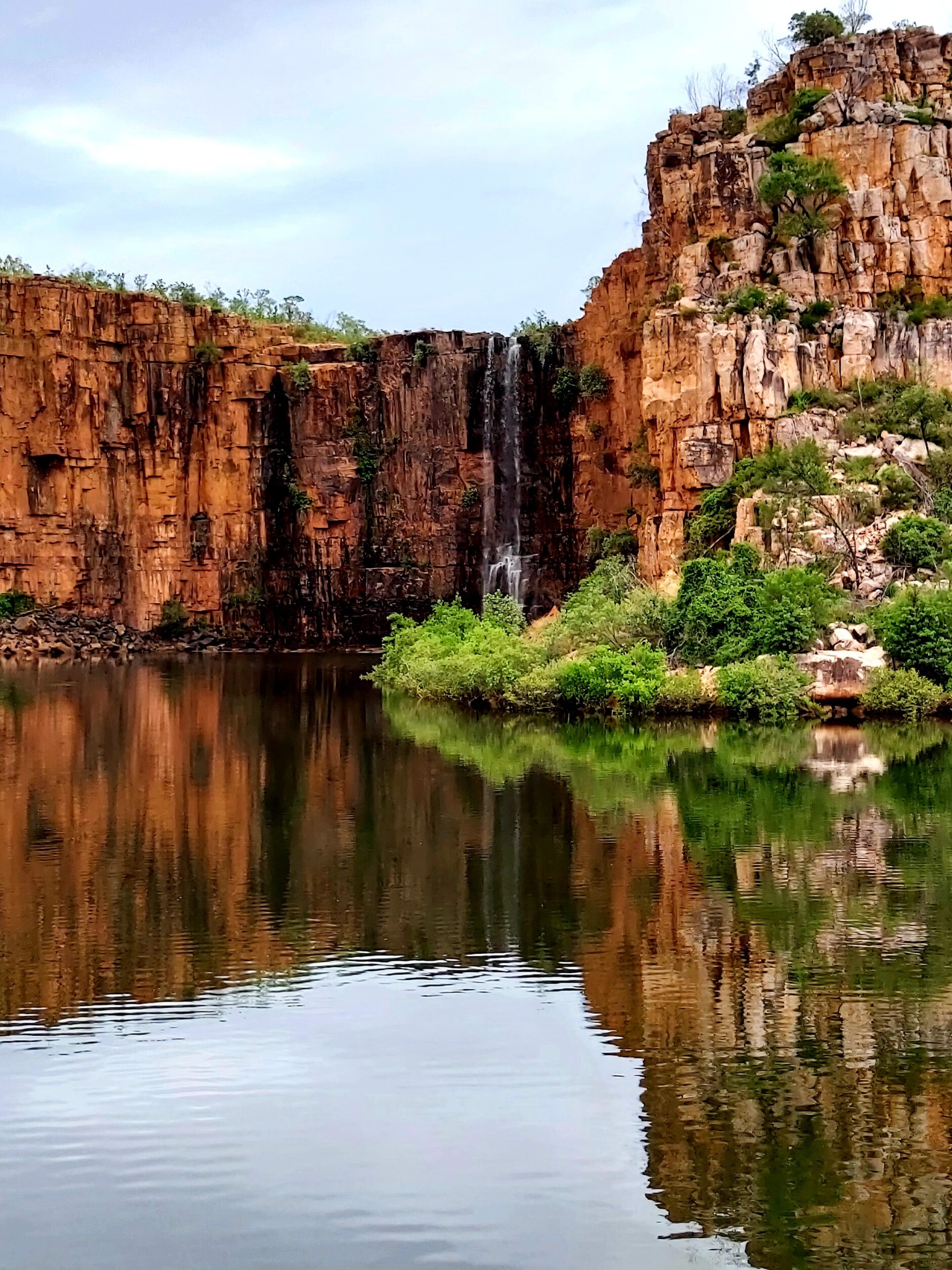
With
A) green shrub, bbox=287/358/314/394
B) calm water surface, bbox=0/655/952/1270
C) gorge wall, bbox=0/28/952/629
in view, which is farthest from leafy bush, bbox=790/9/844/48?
calm water surface, bbox=0/655/952/1270

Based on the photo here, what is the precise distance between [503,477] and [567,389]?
4890 mm

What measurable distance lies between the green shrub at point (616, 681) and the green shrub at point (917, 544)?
25.5 feet

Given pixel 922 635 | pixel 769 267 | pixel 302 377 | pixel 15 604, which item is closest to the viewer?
pixel 922 635

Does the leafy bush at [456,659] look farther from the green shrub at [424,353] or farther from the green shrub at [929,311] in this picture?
the green shrub at [929,311]

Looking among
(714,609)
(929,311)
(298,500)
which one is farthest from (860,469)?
(298,500)

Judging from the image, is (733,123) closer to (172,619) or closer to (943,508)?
(943,508)

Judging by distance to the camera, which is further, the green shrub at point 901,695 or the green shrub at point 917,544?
the green shrub at point 917,544

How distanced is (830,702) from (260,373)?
37667 millimetres

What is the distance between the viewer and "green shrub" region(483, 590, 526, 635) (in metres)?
50.0

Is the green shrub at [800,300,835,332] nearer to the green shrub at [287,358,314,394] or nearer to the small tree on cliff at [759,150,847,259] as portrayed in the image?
the small tree on cliff at [759,150,847,259]

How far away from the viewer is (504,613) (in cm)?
5188

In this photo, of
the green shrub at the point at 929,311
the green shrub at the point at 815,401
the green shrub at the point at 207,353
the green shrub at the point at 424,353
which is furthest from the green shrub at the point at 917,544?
the green shrub at the point at 207,353

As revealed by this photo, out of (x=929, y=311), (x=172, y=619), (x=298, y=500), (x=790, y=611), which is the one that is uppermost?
(x=929, y=311)

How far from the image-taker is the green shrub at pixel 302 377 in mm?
65438
